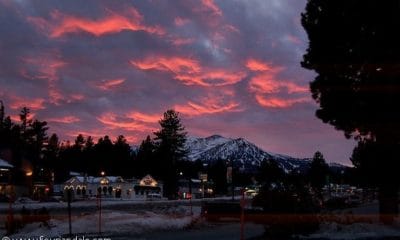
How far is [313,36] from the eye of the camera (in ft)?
93.6

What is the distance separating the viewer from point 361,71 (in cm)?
2752

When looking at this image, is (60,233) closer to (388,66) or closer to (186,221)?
(186,221)

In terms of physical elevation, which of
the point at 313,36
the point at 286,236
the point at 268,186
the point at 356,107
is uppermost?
the point at 313,36

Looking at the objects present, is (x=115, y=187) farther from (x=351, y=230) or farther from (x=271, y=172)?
(x=351, y=230)

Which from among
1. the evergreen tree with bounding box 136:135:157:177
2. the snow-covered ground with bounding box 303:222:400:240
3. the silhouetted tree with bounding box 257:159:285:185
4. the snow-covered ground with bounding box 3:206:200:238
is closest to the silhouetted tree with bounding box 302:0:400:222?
the snow-covered ground with bounding box 303:222:400:240

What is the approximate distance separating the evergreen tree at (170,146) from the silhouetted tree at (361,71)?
110 m

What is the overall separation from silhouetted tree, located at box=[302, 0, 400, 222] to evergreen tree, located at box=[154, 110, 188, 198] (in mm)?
110455

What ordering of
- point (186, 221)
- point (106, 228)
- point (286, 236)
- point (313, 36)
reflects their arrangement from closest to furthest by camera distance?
point (286, 236) < point (106, 228) < point (313, 36) < point (186, 221)

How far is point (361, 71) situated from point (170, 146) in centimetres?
11369

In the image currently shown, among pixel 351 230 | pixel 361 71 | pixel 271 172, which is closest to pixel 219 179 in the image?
pixel 271 172

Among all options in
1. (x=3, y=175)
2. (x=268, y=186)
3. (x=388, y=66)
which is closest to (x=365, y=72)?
(x=388, y=66)

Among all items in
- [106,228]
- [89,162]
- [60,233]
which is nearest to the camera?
[60,233]

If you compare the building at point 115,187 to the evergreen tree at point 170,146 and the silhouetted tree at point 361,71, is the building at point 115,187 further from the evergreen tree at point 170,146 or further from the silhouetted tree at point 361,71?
the silhouetted tree at point 361,71

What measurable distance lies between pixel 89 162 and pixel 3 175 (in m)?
83.8
